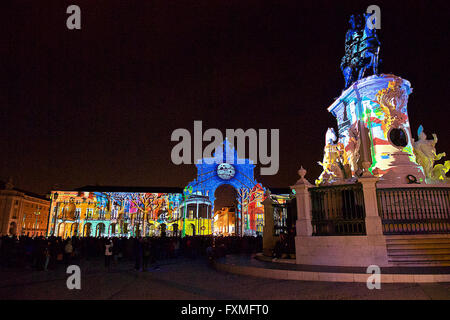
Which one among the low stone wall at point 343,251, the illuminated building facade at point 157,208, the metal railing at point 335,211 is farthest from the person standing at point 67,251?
the illuminated building facade at point 157,208

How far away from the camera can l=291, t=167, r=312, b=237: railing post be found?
9469 millimetres

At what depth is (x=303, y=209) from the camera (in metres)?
9.80

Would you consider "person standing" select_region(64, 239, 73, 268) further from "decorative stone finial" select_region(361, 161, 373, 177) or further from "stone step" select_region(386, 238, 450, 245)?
"stone step" select_region(386, 238, 450, 245)

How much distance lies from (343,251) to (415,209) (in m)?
3.33

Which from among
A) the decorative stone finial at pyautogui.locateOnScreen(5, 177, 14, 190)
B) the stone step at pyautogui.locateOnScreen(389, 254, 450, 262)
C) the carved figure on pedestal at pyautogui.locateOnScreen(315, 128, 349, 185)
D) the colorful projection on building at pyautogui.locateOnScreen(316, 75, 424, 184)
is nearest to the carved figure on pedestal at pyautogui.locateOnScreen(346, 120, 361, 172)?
the colorful projection on building at pyautogui.locateOnScreen(316, 75, 424, 184)

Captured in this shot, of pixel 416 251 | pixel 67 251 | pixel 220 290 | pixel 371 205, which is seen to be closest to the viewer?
pixel 220 290

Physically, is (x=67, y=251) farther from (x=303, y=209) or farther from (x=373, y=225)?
(x=373, y=225)

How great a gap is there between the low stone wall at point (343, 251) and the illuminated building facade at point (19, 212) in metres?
64.2

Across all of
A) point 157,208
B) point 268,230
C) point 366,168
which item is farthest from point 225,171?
point 366,168

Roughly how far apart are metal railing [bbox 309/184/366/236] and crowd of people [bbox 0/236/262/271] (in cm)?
649

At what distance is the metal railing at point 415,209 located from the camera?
923 cm

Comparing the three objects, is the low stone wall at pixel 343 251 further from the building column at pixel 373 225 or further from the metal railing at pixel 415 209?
the metal railing at pixel 415 209

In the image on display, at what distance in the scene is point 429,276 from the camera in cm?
655
